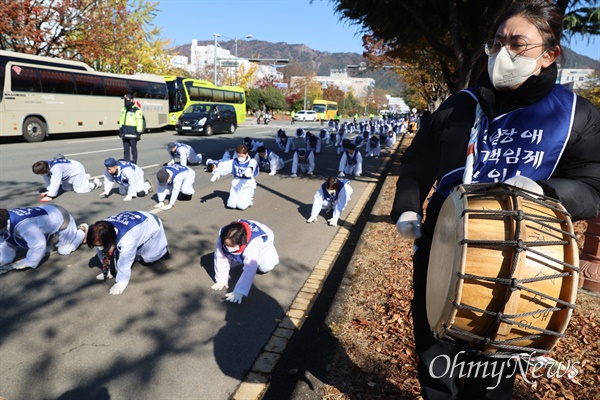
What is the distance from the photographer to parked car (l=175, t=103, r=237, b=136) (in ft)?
71.1

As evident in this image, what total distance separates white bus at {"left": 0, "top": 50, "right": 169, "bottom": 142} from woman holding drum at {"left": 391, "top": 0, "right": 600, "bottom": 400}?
731 inches

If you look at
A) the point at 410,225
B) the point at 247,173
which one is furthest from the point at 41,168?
the point at 410,225

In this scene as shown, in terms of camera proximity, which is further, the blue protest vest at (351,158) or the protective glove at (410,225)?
the blue protest vest at (351,158)

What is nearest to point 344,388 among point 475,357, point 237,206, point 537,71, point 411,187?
point 475,357

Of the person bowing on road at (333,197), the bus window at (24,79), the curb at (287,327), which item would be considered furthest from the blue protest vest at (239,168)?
the bus window at (24,79)

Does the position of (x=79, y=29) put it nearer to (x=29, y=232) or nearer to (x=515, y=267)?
(x=29, y=232)

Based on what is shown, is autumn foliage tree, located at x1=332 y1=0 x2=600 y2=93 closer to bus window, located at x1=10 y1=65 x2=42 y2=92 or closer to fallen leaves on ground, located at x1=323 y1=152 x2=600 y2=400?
fallen leaves on ground, located at x1=323 y1=152 x2=600 y2=400

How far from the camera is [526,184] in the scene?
136cm

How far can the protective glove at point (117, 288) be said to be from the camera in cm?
410

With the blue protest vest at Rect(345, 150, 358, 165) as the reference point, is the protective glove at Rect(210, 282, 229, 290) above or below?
below

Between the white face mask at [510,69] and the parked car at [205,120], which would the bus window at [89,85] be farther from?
the white face mask at [510,69]

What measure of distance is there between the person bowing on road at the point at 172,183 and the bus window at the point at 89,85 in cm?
1427

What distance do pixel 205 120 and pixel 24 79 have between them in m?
8.39
